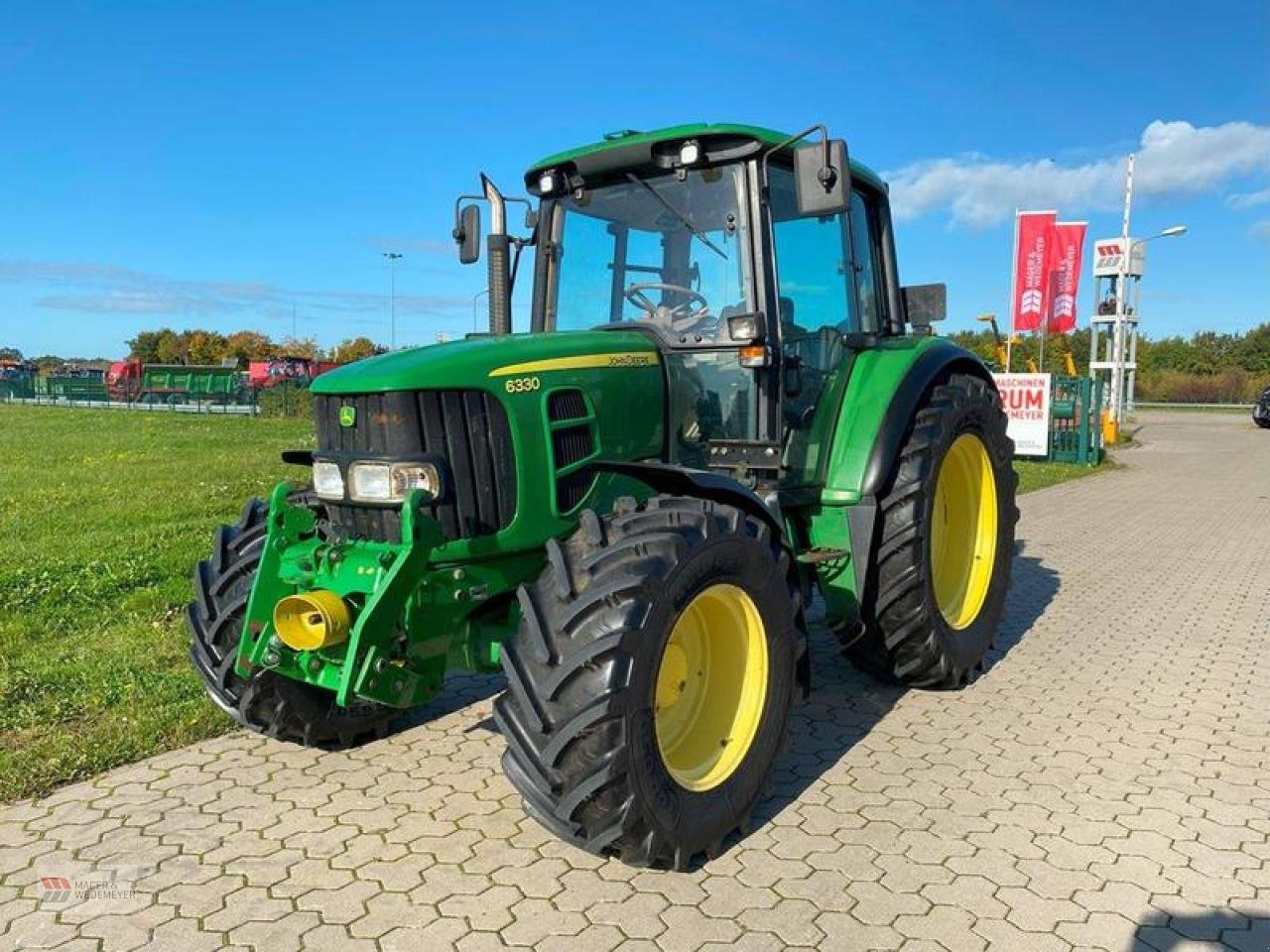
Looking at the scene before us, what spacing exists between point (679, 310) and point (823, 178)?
905 mm

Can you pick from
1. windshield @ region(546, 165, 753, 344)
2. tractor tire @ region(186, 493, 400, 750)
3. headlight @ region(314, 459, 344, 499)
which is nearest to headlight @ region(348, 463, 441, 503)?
headlight @ region(314, 459, 344, 499)

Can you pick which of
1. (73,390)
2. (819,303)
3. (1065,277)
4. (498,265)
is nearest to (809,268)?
(819,303)

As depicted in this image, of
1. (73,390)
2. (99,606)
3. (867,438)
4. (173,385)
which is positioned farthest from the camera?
(73,390)

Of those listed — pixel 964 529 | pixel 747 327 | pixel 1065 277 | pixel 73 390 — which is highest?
pixel 1065 277

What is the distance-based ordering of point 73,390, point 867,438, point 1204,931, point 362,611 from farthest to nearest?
point 73,390
point 867,438
point 362,611
point 1204,931

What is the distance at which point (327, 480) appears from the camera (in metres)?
3.43

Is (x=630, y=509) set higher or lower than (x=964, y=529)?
higher

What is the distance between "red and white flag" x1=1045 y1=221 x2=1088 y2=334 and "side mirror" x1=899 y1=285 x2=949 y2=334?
18576 mm

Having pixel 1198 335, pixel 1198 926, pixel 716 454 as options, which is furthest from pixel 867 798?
pixel 1198 335

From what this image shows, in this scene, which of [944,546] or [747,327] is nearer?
[747,327]

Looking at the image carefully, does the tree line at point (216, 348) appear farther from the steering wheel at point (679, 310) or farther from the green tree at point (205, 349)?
the steering wheel at point (679, 310)

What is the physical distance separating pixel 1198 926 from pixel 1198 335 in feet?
295

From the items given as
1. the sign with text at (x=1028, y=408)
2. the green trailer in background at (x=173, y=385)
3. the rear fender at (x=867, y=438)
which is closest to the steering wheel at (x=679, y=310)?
the rear fender at (x=867, y=438)

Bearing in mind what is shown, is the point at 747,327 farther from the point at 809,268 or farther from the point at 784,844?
the point at 784,844
